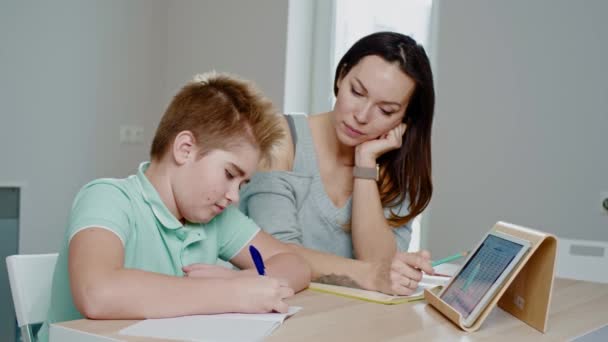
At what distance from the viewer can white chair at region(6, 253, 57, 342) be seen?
3.81 feet

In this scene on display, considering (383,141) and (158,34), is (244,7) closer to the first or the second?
(158,34)

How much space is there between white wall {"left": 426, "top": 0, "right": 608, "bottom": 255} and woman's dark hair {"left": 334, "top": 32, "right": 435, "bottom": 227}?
3.49 ft

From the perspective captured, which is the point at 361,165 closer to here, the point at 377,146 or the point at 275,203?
the point at 377,146

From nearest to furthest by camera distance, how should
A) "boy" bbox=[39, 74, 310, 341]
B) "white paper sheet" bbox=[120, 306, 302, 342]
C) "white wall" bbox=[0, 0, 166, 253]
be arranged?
"white paper sheet" bbox=[120, 306, 302, 342] → "boy" bbox=[39, 74, 310, 341] → "white wall" bbox=[0, 0, 166, 253]

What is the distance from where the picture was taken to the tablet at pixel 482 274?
1041 mm

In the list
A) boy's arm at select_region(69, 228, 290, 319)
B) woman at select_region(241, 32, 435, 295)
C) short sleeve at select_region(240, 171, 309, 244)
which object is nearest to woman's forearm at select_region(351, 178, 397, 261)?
woman at select_region(241, 32, 435, 295)

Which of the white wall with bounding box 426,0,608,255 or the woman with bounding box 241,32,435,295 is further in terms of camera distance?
the white wall with bounding box 426,0,608,255

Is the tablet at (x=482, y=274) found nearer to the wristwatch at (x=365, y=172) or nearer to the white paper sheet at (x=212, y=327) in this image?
the white paper sheet at (x=212, y=327)

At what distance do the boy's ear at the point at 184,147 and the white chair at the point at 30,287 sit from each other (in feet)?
0.96

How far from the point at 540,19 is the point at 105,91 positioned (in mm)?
2228

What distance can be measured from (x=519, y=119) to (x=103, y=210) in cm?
209

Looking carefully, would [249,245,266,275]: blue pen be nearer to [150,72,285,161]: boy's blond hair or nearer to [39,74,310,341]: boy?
[39,74,310,341]: boy

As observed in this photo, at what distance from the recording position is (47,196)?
11.6 ft

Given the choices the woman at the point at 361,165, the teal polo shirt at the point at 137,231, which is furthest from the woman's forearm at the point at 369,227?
the teal polo shirt at the point at 137,231
